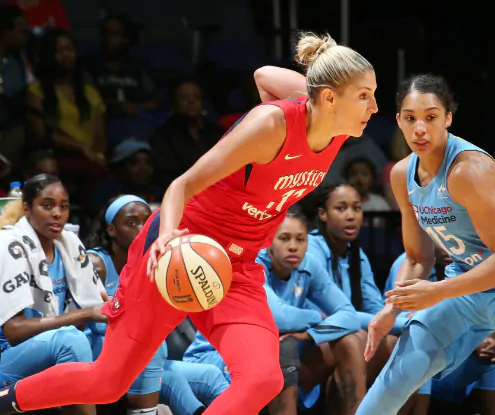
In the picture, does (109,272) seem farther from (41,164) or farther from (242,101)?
(242,101)

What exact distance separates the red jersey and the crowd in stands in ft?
3.58

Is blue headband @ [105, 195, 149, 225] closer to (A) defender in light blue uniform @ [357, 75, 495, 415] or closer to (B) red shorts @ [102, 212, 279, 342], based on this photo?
(B) red shorts @ [102, 212, 279, 342]

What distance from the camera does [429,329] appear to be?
3.26 meters

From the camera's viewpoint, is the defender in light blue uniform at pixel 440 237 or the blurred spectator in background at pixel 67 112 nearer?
the defender in light blue uniform at pixel 440 237

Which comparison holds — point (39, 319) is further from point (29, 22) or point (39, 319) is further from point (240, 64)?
point (240, 64)

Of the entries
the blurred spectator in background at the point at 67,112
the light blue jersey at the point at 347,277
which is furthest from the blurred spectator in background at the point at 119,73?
the light blue jersey at the point at 347,277

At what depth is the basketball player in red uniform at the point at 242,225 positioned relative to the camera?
110 inches

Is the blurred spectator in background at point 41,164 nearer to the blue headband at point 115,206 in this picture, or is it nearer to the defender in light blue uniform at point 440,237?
the blue headband at point 115,206

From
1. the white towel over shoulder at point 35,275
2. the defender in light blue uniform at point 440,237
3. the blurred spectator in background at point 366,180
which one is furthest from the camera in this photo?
the blurred spectator in background at point 366,180

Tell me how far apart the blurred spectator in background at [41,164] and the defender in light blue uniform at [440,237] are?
9.13 ft

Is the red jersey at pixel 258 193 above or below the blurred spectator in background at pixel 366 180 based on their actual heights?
above

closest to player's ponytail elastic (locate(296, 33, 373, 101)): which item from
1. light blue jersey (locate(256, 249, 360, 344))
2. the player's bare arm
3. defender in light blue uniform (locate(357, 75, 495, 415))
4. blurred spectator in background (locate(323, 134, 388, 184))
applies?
the player's bare arm

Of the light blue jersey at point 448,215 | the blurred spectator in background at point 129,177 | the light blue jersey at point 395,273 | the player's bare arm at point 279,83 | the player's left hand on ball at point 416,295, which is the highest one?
the player's bare arm at point 279,83

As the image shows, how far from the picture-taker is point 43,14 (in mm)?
6605
